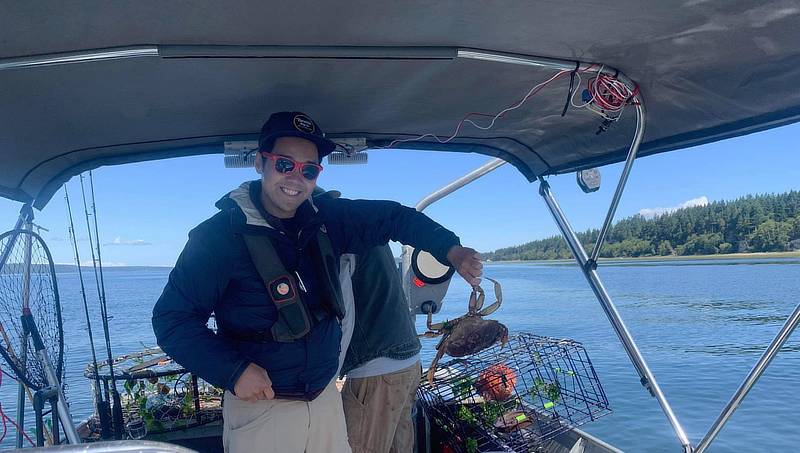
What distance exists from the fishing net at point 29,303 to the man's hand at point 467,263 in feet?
8.42

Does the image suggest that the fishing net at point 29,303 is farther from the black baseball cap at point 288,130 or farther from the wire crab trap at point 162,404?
the black baseball cap at point 288,130

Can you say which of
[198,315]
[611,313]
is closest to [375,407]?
[198,315]

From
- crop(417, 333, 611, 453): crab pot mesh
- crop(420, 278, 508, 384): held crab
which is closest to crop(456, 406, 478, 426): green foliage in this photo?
crop(417, 333, 611, 453): crab pot mesh

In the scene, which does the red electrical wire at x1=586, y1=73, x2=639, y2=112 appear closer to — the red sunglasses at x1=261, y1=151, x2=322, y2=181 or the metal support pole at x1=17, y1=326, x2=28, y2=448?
the red sunglasses at x1=261, y1=151, x2=322, y2=181

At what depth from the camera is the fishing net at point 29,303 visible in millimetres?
3260

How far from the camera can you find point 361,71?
249cm

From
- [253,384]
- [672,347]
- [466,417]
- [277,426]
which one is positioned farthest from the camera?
[672,347]

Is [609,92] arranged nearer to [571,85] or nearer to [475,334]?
[571,85]

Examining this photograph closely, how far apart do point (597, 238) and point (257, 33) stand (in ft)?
7.98

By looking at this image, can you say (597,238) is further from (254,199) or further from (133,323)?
(133,323)

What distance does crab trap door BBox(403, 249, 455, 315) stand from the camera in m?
4.40

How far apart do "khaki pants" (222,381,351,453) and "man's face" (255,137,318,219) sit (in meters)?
0.86

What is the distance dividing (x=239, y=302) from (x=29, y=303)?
1855 millimetres

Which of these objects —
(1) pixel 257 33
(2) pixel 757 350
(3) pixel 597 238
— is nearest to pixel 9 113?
(1) pixel 257 33
